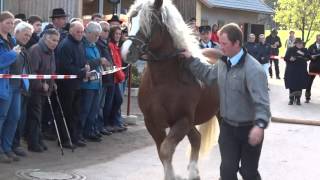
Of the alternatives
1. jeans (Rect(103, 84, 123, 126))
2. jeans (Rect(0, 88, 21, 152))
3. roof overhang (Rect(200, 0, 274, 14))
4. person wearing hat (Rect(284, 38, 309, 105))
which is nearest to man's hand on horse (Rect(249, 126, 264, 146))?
jeans (Rect(0, 88, 21, 152))

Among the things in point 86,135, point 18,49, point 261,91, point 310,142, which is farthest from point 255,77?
point 310,142

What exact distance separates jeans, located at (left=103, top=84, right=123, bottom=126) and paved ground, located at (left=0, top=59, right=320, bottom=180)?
0.35 m

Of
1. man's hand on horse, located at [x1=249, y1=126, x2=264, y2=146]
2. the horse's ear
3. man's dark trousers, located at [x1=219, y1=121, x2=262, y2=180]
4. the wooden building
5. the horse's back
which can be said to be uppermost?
the wooden building

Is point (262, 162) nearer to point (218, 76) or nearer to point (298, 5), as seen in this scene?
point (218, 76)

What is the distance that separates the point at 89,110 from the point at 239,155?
14.9ft

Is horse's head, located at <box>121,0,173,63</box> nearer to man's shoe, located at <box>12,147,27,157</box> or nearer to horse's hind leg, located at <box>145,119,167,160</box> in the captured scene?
horse's hind leg, located at <box>145,119,167,160</box>

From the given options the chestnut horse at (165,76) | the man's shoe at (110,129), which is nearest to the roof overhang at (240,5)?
the man's shoe at (110,129)

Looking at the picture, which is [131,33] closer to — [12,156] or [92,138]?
[12,156]

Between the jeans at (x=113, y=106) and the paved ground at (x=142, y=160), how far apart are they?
35 centimetres

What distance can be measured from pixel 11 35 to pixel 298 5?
1714 inches

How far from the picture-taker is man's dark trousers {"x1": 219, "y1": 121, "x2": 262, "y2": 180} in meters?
5.43

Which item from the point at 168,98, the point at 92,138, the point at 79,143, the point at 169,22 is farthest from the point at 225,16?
the point at 168,98

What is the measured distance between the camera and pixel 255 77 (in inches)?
209

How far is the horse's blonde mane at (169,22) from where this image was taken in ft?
21.0
